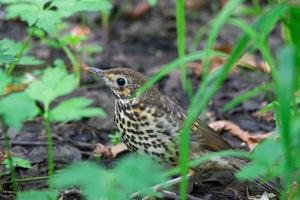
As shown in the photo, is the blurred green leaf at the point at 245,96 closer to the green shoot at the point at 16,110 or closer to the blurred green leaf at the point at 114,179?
the blurred green leaf at the point at 114,179

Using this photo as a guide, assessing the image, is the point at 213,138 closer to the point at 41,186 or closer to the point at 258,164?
the point at 41,186

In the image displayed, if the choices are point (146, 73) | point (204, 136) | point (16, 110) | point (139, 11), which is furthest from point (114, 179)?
point (139, 11)

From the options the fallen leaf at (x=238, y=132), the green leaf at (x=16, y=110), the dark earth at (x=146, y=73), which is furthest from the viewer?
the fallen leaf at (x=238, y=132)

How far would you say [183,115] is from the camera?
165 inches

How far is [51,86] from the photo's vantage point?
380 cm

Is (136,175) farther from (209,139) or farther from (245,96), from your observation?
(209,139)

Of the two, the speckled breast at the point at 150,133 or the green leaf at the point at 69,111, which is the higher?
the green leaf at the point at 69,111

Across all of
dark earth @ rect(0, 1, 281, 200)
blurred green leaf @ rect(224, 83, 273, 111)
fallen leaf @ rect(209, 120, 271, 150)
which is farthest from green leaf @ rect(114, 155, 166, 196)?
fallen leaf @ rect(209, 120, 271, 150)

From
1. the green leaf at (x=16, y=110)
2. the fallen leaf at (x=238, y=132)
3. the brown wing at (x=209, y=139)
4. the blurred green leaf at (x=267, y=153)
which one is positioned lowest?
the fallen leaf at (x=238, y=132)

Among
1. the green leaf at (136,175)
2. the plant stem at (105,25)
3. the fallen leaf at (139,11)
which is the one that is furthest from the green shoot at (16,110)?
the fallen leaf at (139,11)

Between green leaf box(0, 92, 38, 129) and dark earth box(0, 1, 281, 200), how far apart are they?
109 centimetres

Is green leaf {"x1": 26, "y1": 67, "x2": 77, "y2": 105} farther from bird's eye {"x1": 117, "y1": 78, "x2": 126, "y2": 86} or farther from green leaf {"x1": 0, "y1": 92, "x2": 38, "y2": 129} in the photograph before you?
green leaf {"x1": 0, "y1": 92, "x2": 38, "y2": 129}

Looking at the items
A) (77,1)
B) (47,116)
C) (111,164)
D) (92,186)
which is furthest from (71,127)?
(92,186)

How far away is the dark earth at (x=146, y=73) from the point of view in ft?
14.3
